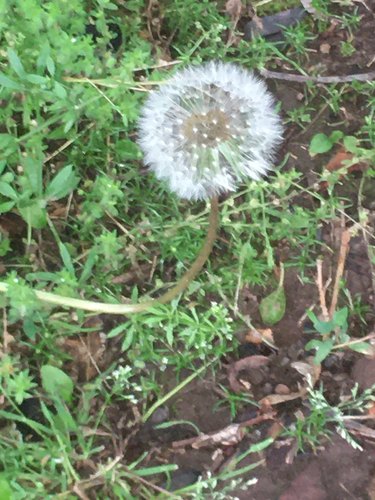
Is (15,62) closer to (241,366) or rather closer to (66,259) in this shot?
(66,259)

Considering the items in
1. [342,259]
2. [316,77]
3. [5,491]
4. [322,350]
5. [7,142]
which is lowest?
[5,491]

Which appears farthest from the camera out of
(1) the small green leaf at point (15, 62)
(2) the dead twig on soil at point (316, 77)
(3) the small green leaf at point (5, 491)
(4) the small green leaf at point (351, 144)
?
(2) the dead twig on soil at point (316, 77)

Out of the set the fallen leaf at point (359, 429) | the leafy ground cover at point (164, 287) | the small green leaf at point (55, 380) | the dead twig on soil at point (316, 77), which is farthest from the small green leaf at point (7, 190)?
the fallen leaf at point (359, 429)

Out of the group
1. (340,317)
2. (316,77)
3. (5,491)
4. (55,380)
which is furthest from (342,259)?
(5,491)

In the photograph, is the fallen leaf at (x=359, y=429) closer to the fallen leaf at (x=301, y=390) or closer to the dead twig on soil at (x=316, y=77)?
the fallen leaf at (x=301, y=390)

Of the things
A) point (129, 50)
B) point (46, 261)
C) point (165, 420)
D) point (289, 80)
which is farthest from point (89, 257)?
point (289, 80)

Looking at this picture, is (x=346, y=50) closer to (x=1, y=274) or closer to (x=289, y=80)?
(x=289, y=80)

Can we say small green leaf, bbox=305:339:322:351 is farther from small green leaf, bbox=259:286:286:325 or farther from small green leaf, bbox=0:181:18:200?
small green leaf, bbox=0:181:18:200
